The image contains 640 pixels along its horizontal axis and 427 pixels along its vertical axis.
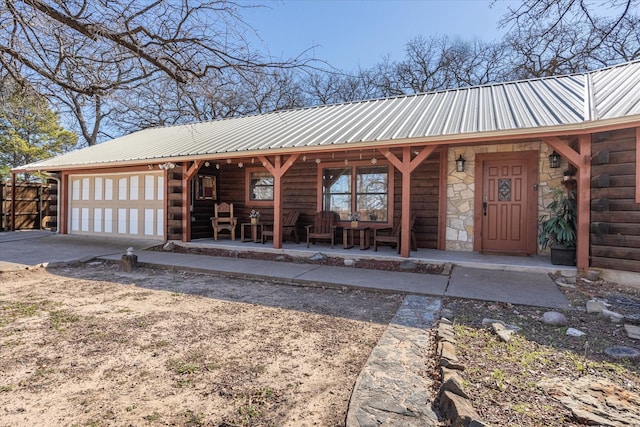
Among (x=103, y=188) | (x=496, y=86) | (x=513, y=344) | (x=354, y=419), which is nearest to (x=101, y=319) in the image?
(x=354, y=419)

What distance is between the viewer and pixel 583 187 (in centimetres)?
474

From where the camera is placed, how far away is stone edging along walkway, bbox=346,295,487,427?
5.84 ft

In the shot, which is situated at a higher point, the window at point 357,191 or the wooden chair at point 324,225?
the window at point 357,191

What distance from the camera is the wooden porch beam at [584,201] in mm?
4723

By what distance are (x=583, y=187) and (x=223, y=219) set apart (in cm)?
701

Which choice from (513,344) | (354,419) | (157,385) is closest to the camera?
(354,419)

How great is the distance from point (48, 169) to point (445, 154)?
9984 millimetres

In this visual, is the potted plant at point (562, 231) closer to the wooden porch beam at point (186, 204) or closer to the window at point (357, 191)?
the window at point (357, 191)

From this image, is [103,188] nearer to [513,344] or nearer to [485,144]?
[485,144]

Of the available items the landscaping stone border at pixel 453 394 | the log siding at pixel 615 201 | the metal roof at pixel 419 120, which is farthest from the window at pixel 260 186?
the landscaping stone border at pixel 453 394

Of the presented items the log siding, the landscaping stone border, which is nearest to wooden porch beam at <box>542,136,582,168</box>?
the log siding

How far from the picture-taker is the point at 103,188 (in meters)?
9.54

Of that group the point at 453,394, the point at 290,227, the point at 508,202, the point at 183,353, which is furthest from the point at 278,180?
the point at 453,394

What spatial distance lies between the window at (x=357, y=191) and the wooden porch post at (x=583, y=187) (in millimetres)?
3342
